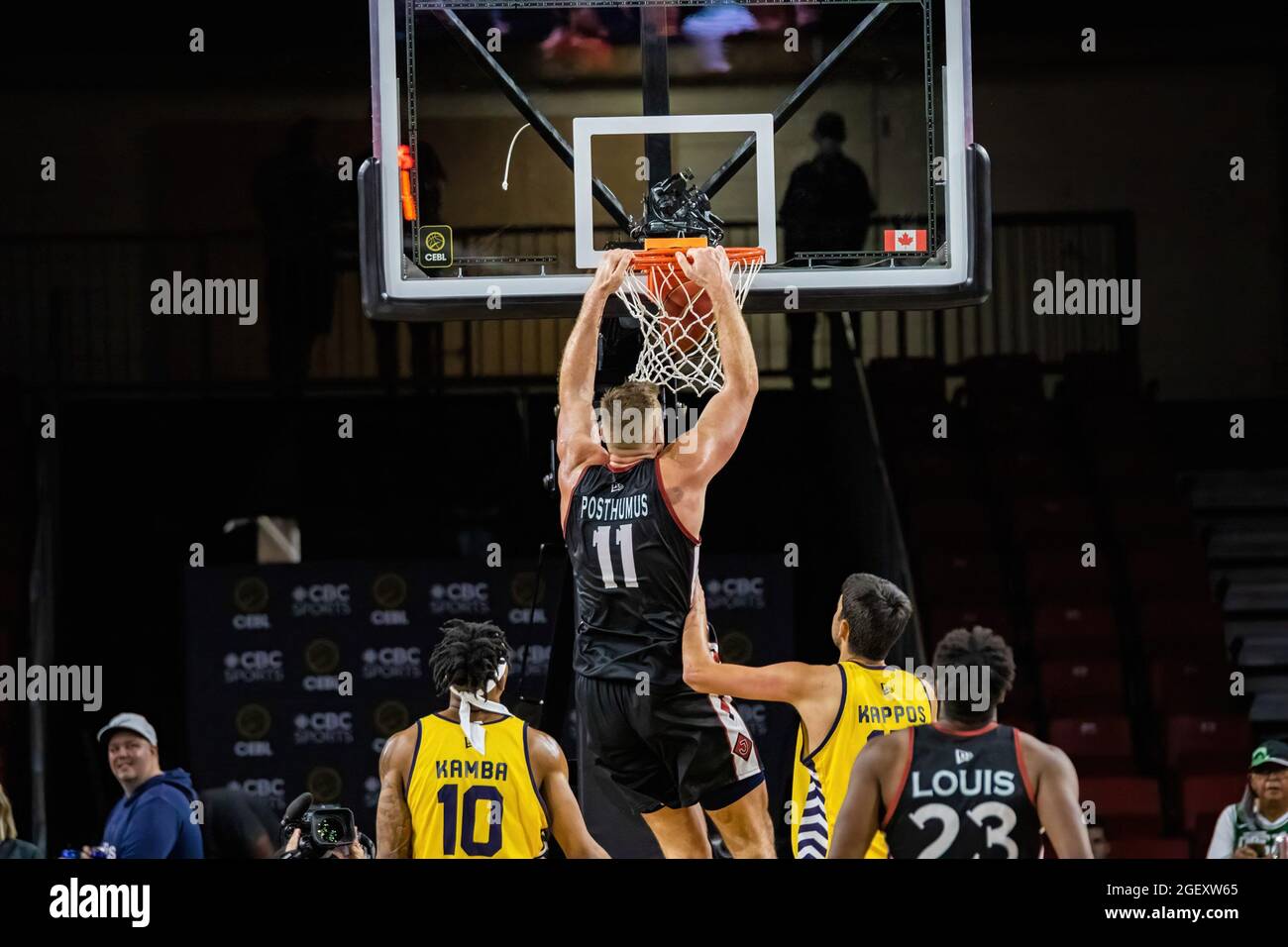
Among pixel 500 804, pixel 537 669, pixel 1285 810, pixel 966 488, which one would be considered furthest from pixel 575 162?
pixel 966 488

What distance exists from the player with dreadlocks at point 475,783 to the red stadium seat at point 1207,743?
13.5 feet

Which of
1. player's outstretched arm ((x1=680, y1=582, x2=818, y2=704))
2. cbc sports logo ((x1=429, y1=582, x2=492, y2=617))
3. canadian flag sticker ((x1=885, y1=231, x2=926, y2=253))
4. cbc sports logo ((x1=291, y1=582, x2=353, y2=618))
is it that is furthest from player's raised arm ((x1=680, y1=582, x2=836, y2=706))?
cbc sports logo ((x1=291, y1=582, x2=353, y2=618))

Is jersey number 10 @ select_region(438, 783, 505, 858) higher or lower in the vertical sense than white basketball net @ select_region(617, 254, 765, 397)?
lower

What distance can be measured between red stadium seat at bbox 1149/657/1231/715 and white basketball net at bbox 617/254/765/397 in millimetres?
4157

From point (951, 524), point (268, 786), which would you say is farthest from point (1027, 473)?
point (268, 786)

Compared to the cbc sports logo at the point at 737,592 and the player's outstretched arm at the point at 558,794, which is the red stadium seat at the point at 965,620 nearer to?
the cbc sports logo at the point at 737,592

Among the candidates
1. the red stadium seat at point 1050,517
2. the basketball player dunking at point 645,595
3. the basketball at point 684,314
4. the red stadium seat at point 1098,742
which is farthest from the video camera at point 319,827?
the red stadium seat at point 1050,517

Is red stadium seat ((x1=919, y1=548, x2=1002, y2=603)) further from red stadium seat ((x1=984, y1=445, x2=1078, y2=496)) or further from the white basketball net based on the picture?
the white basketball net

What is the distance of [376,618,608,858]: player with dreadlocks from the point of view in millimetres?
6133

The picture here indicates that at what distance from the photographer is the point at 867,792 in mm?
5039

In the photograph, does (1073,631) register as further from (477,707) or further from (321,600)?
A: (477,707)

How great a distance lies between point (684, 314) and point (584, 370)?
1.27 feet

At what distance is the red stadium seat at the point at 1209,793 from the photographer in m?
9.02

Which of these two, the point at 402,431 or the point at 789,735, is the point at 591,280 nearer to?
the point at 789,735
